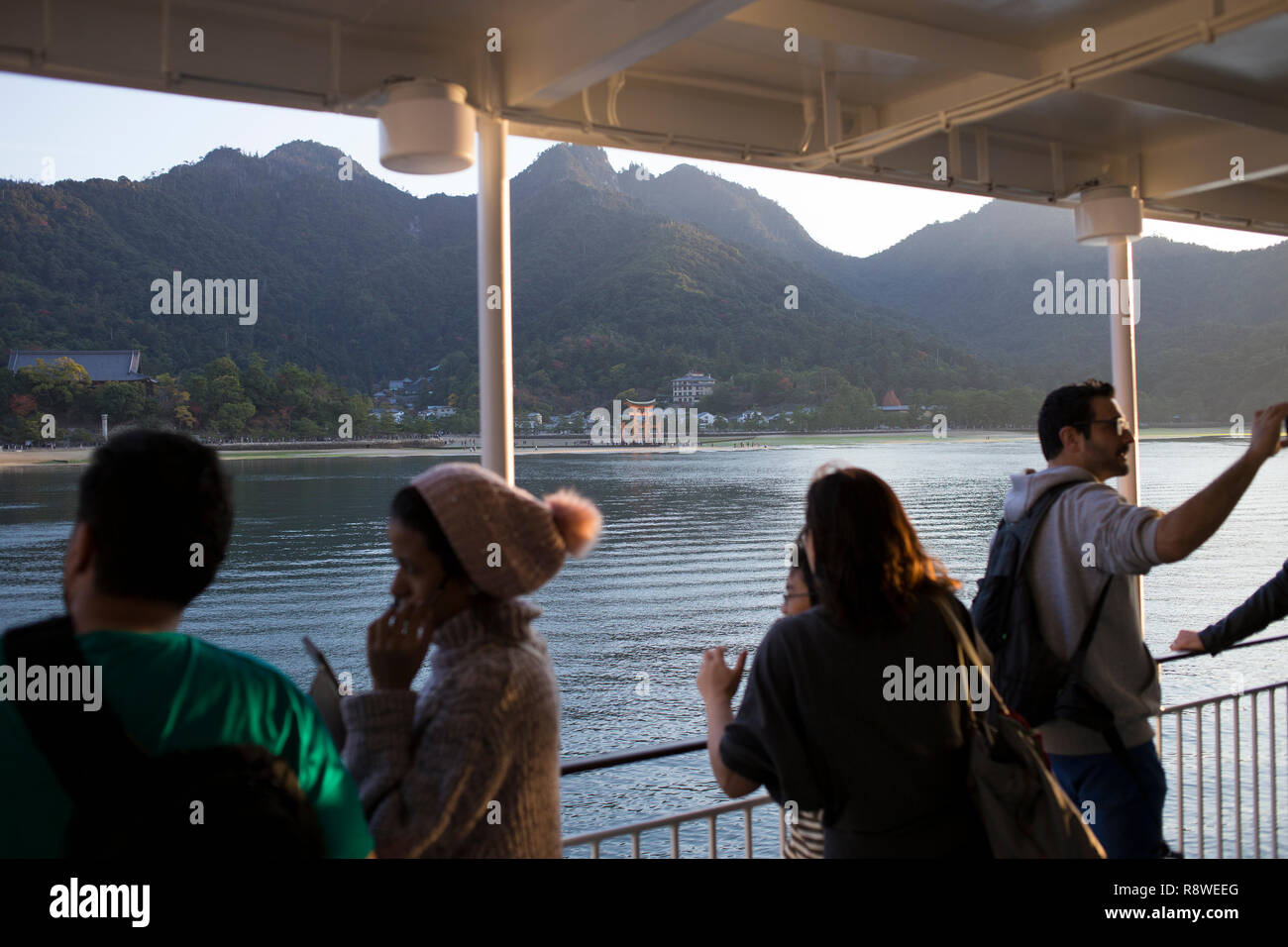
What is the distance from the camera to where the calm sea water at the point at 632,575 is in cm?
3819

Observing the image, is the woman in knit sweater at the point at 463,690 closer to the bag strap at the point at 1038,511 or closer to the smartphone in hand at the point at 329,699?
the smartphone in hand at the point at 329,699

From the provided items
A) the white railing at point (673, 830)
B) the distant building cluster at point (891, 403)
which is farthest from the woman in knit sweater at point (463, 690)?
the distant building cluster at point (891, 403)

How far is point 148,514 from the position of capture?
94cm

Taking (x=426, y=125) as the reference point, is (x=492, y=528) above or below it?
below

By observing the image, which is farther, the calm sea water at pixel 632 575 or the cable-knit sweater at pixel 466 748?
the calm sea water at pixel 632 575

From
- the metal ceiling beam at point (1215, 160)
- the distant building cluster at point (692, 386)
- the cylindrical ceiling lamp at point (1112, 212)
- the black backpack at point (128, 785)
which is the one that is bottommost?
the black backpack at point (128, 785)

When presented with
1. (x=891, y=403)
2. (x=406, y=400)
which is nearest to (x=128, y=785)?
(x=406, y=400)

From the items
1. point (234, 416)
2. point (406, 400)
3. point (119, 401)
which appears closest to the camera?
point (119, 401)

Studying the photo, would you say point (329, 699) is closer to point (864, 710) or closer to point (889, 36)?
point (864, 710)

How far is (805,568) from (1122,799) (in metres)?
1.04

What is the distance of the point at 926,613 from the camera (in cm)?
135

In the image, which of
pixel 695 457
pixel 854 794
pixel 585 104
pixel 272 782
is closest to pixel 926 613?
pixel 854 794
